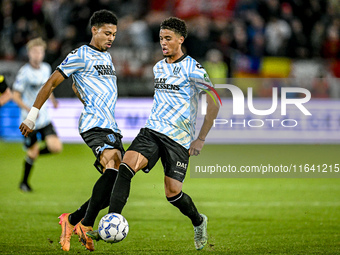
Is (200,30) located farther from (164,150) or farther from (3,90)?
(164,150)

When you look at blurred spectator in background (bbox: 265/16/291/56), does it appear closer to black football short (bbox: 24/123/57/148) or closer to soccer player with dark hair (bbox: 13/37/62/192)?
soccer player with dark hair (bbox: 13/37/62/192)

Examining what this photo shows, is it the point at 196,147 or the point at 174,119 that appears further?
the point at 196,147

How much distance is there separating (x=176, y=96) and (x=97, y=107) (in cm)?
81

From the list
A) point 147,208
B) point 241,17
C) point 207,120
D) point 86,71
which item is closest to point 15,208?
point 147,208

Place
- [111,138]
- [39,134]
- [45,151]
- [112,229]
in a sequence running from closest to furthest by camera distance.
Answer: [112,229] < [111,138] < [39,134] < [45,151]

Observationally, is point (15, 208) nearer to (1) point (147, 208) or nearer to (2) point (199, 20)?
(1) point (147, 208)

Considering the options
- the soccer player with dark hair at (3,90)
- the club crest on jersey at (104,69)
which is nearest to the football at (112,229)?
the club crest on jersey at (104,69)

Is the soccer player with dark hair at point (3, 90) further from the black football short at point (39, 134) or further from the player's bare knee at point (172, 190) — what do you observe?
the black football short at point (39, 134)

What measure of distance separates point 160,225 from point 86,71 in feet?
7.62

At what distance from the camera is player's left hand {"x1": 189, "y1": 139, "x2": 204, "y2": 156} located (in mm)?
6172

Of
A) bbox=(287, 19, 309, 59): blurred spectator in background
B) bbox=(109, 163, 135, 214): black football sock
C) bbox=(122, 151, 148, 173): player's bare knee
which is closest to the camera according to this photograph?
bbox=(109, 163, 135, 214): black football sock

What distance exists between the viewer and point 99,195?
5.93 metres

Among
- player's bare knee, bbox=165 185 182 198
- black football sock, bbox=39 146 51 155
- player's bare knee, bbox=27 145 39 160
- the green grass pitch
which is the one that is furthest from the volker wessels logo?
player's bare knee, bbox=165 185 182 198

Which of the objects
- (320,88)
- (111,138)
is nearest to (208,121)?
(111,138)
